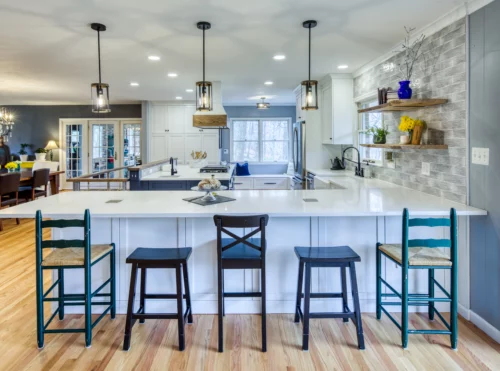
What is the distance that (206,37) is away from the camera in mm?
3654

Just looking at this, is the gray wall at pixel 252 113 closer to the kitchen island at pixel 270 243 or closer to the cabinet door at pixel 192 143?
the cabinet door at pixel 192 143

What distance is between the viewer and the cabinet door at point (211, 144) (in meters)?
9.02

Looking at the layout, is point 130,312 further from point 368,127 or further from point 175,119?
point 175,119

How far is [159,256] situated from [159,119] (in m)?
A: 7.02

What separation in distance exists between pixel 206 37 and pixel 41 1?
4.67 feet

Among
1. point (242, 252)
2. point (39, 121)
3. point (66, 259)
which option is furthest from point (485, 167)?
point (39, 121)

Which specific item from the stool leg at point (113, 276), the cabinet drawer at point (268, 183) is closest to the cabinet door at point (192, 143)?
the cabinet drawer at point (268, 183)

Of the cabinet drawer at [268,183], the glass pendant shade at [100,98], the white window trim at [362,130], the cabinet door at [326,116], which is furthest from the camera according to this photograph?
the cabinet drawer at [268,183]

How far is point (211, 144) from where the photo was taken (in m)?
9.05

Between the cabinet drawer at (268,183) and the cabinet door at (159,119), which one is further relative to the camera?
the cabinet door at (159,119)

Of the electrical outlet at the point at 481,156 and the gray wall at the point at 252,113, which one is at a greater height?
the gray wall at the point at 252,113

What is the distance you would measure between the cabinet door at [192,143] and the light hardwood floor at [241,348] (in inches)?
250

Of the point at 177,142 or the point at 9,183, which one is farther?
the point at 177,142

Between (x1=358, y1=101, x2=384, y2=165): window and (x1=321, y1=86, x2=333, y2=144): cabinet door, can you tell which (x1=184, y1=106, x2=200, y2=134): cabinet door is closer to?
(x1=321, y1=86, x2=333, y2=144): cabinet door
